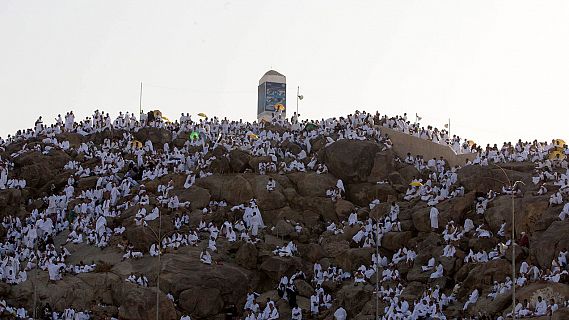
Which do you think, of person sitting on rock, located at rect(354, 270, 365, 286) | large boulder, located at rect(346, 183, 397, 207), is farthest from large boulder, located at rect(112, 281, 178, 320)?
large boulder, located at rect(346, 183, 397, 207)

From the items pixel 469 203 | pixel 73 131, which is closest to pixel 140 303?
pixel 469 203

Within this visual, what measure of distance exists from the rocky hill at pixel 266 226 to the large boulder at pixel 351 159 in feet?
Answer: 0.28

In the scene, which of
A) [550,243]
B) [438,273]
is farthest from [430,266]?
[550,243]

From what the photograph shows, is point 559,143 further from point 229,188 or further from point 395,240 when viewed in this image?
point 229,188

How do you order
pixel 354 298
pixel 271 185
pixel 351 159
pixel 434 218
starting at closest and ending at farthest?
pixel 354 298, pixel 434 218, pixel 271 185, pixel 351 159

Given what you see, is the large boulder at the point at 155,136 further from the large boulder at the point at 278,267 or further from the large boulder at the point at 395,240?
the large boulder at the point at 395,240

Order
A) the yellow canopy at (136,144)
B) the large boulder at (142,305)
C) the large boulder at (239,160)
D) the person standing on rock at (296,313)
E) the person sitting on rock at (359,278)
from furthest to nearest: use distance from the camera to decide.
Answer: the yellow canopy at (136,144) → the large boulder at (239,160) → the person sitting on rock at (359,278) → the person standing on rock at (296,313) → the large boulder at (142,305)

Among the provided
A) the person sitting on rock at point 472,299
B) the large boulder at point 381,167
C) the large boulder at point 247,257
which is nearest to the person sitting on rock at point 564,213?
the person sitting on rock at point 472,299

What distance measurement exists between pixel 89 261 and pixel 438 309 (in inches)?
725

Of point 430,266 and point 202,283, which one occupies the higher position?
point 430,266

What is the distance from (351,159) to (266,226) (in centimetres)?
718

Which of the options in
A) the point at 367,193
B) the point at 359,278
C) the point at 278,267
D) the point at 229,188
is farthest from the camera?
the point at 367,193

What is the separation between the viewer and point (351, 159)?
2159 inches

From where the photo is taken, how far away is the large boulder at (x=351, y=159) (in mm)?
54750
